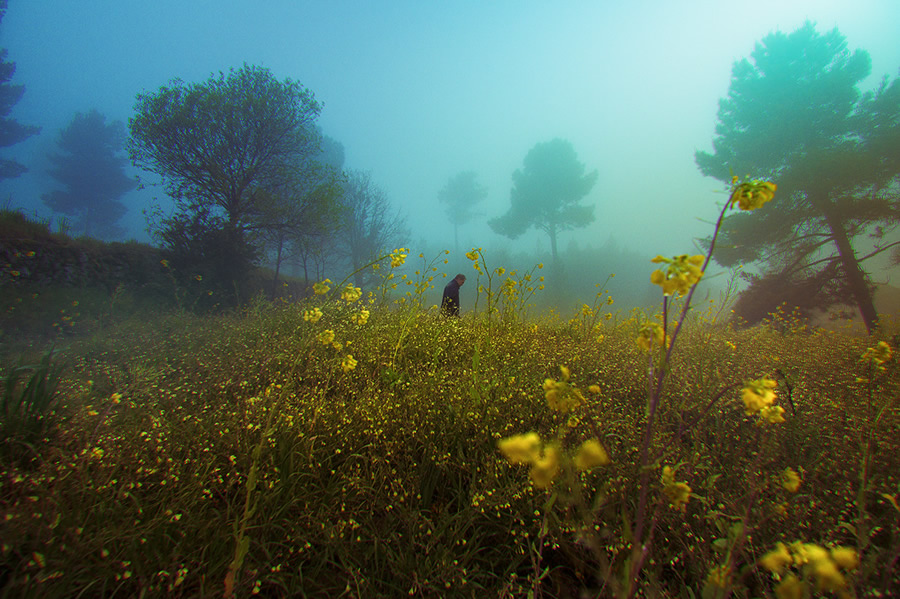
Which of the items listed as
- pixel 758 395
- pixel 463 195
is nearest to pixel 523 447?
pixel 758 395

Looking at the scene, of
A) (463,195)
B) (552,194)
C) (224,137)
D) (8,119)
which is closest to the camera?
(224,137)

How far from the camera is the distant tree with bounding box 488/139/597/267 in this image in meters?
30.3

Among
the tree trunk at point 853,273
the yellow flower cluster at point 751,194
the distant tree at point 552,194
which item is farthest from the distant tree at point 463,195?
the yellow flower cluster at point 751,194

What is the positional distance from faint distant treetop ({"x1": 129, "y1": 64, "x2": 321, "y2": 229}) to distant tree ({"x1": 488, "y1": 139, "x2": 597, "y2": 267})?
21.3 meters

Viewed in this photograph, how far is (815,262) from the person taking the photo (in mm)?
9523

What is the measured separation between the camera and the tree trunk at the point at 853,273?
8.84 m

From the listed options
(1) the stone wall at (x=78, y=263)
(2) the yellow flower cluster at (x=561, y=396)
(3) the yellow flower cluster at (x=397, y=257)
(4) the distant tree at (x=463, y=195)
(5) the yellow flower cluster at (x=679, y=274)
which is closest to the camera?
(5) the yellow flower cluster at (x=679, y=274)

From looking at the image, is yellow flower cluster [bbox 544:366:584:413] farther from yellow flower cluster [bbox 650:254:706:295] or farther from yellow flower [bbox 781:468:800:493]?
yellow flower [bbox 781:468:800:493]

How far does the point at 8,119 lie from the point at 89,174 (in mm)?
6549

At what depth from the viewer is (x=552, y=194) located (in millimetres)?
30438

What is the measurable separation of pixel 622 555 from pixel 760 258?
13.8 metres

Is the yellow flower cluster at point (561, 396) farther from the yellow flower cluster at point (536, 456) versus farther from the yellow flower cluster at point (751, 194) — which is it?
the yellow flower cluster at point (751, 194)

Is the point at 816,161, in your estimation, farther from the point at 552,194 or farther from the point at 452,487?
the point at 552,194

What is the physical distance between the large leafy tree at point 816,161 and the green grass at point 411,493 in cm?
972
